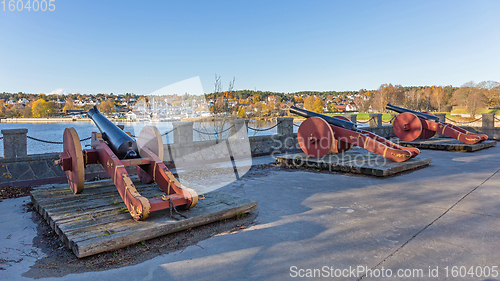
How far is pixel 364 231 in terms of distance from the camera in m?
3.21

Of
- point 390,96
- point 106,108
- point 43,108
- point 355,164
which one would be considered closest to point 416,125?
point 355,164

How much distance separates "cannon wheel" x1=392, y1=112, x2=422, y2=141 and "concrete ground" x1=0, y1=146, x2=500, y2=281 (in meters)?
5.95

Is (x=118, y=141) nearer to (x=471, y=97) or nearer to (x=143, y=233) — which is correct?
(x=143, y=233)

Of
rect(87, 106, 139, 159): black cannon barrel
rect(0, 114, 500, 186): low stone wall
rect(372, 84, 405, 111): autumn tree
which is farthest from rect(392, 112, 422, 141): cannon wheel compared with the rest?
rect(372, 84, 405, 111): autumn tree

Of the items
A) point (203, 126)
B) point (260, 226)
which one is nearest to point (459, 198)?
point (260, 226)

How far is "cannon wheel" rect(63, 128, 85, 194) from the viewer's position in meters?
3.97

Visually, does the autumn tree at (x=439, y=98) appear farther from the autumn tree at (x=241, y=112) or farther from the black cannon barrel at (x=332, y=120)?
the black cannon barrel at (x=332, y=120)

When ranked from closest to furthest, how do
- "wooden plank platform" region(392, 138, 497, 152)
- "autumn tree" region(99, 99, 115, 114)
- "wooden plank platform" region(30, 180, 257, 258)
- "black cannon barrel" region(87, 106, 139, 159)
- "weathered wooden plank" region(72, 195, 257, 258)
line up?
"weathered wooden plank" region(72, 195, 257, 258)
"wooden plank platform" region(30, 180, 257, 258)
"black cannon barrel" region(87, 106, 139, 159)
"autumn tree" region(99, 99, 115, 114)
"wooden plank platform" region(392, 138, 497, 152)

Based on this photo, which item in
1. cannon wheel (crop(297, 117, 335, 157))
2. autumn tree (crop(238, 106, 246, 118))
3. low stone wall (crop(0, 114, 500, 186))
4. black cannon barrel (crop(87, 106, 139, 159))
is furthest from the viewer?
autumn tree (crop(238, 106, 246, 118))

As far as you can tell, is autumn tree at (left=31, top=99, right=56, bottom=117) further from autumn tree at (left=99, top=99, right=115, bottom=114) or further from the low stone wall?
the low stone wall

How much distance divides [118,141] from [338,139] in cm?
503

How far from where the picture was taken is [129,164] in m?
3.87

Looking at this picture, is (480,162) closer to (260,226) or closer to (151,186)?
(260,226)

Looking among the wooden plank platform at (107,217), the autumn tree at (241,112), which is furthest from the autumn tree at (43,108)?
the wooden plank platform at (107,217)
